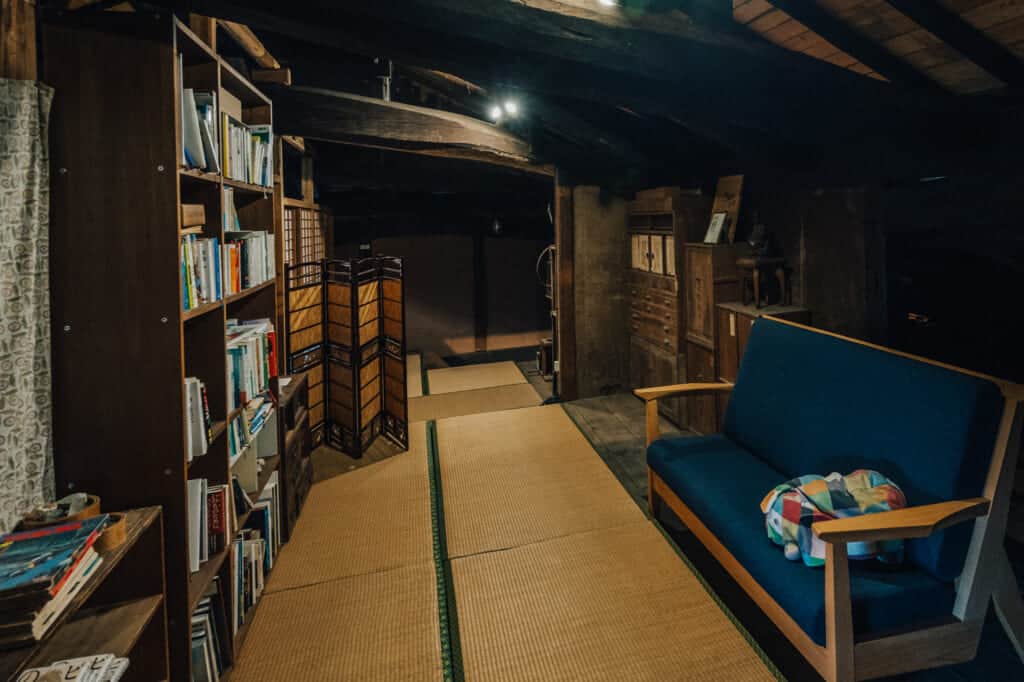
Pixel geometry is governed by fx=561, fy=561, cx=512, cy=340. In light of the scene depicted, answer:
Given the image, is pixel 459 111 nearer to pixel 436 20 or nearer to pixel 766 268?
pixel 766 268

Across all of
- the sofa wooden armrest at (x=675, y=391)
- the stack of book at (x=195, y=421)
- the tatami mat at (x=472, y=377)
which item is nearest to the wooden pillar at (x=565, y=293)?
the tatami mat at (x=472, y=377)

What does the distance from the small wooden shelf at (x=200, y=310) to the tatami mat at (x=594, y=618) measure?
1501 millimetres

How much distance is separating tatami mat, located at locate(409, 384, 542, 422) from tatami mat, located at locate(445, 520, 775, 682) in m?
2.42

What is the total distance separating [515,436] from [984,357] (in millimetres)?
2872

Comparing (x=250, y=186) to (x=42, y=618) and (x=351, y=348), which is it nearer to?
(x=351, y=348)

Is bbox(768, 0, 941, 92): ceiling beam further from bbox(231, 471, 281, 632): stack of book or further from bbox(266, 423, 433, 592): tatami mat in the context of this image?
bbox(231, 471, 281, 632): stack of book

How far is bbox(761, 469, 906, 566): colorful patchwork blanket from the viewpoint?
1758 millimetres

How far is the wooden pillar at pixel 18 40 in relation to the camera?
4.55ft

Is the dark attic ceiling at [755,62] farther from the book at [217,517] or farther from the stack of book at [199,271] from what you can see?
the book at [217,517]

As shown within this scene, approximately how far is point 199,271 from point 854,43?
291 cm

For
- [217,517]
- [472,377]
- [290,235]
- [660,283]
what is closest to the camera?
[217,517]

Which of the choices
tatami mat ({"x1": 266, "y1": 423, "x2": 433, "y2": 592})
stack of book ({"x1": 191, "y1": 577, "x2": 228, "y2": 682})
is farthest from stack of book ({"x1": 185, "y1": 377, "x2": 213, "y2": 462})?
tatami mat ({"x1": 266, "y1": 423, "x2": 433, "y2": 592})

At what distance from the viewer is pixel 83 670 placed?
120 centimetres

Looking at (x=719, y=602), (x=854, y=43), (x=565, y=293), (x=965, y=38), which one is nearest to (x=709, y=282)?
(x=565, y=293)
